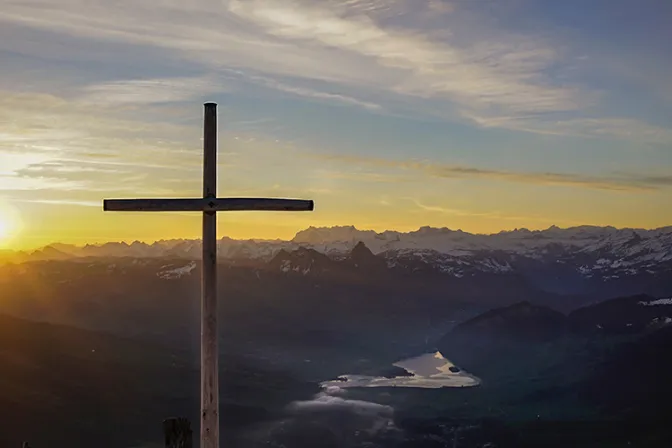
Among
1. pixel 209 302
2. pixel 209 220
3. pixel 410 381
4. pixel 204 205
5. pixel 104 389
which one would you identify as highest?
pixel 204 205

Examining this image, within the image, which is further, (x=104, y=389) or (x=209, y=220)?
(x=104, y=389)

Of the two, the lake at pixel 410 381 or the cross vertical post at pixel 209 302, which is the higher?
the cross vertical post at pixel 209 302

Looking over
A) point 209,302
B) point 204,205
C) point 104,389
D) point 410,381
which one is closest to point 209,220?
point 204,205

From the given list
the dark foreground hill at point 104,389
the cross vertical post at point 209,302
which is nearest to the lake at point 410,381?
the dark foreground hill at point 104,389

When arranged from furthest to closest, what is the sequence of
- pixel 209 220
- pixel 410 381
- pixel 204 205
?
pixel 410 381
pixel 209 220
pixel 204 205

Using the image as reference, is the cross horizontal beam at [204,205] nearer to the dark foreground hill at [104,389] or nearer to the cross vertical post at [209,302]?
the cross vertical post at [209,302]

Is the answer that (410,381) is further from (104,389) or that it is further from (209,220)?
(209,220)

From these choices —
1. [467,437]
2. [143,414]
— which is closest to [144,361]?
[143,414]

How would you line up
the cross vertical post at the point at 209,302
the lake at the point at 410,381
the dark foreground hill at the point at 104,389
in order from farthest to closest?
1. the lake at the point at 410,381
2. the dark foreground hill at the point at 104,389
3. the cross vertical post at the point at 209,302
